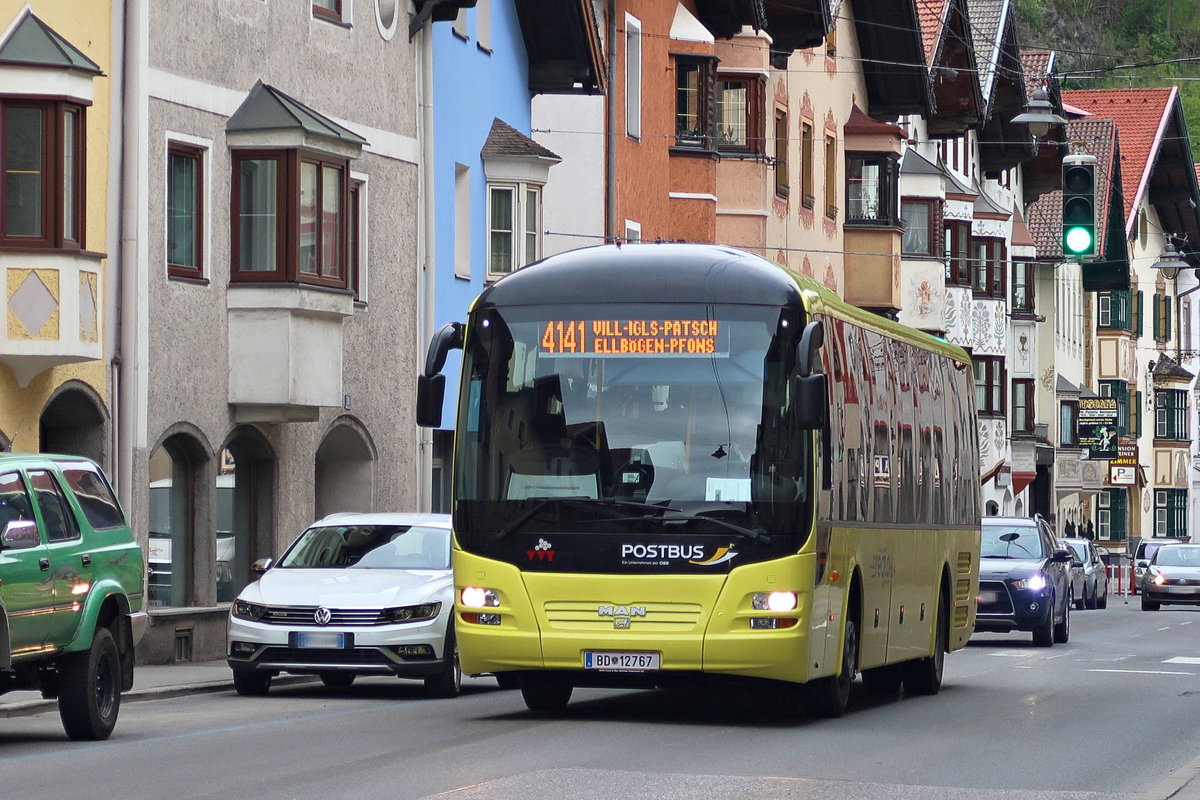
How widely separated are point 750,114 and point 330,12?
1657 centimetres

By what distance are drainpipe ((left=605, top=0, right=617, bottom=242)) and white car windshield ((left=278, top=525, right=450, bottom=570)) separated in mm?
18675

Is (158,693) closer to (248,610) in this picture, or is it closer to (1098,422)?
(248,610)

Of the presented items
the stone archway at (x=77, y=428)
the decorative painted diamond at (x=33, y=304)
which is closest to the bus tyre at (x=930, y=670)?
the stone archway at (x=77, y=428)

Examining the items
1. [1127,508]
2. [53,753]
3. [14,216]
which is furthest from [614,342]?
[1127,508]

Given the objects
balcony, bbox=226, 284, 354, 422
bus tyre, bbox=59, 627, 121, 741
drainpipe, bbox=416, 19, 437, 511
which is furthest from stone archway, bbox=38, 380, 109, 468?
bus tyre, bbox=59, 627, 121, 741

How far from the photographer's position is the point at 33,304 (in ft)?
76.7

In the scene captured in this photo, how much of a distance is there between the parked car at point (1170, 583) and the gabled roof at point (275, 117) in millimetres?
29457

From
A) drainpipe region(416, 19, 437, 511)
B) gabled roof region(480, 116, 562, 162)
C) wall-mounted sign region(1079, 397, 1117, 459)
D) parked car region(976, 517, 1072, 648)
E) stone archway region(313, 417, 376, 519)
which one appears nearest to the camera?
stone archway region(313, 417, 376, 519)

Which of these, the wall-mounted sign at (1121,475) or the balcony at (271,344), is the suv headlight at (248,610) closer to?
the balcony at (271,344)

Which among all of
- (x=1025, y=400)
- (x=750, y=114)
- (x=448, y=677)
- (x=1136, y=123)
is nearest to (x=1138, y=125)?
(x=1136, y=123)

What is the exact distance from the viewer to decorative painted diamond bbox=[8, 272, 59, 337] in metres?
23.2

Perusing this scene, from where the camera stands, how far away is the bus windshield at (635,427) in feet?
54.8

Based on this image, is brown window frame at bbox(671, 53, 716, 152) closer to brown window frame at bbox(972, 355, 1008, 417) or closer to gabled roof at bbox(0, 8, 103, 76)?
gabled roof at bbox(0, 8, 103, 76)

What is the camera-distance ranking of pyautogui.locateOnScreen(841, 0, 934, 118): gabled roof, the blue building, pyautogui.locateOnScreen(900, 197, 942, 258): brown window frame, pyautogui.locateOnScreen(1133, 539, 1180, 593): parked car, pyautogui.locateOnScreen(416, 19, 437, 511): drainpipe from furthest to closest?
pyautogui.locateOnScreen(1133, 539, 1180, 593): parked car
pyautogui.locateOnScreen(900, 197, 942, 258): brown window frame
pyautogui.locateOnScreen(841, 0, 934, 118): gabled roof
the blue building
pyautogui.locateOnScreen(416, 19, 437, 511): drainpipe
